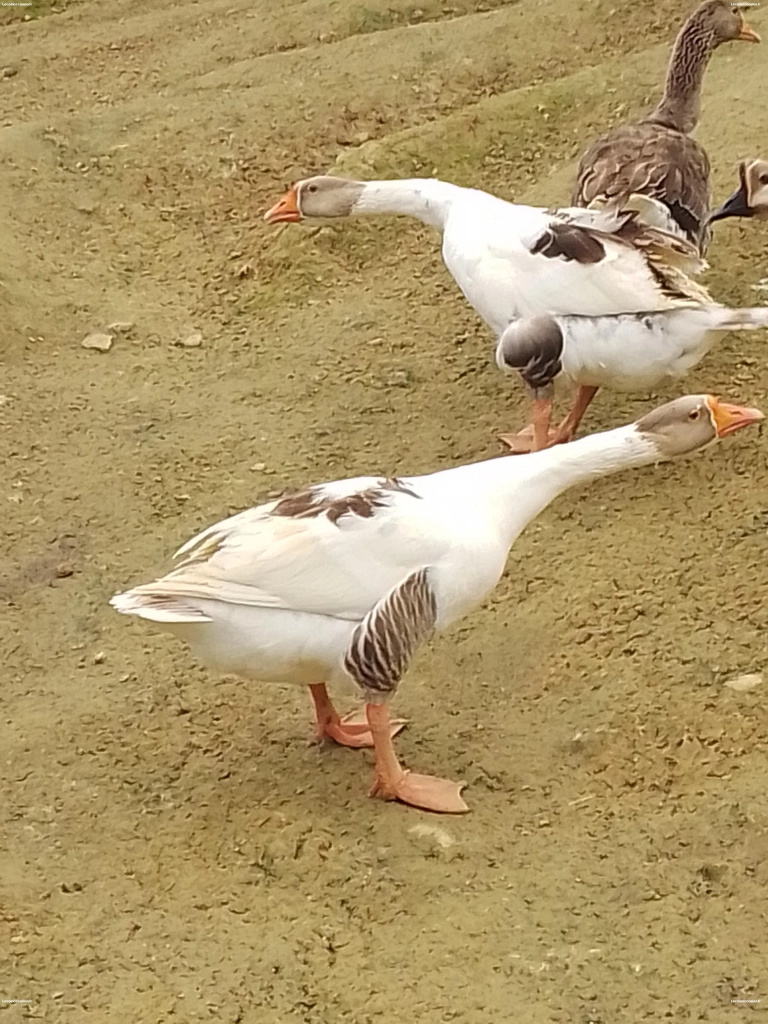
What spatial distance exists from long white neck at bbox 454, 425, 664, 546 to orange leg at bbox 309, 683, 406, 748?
69 cm

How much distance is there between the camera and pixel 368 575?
3357 millimetres

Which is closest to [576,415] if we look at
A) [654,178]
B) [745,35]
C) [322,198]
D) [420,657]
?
[654,178]

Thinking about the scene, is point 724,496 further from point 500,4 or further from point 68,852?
point 500,4

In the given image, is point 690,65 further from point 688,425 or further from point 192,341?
point 688,425

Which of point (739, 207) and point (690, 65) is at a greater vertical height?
point (690, 65)

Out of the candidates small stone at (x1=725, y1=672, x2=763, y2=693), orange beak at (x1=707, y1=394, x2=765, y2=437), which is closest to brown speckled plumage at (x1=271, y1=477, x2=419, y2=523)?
orange beak at (x1=707, y1=394, x2=765, y2=437)

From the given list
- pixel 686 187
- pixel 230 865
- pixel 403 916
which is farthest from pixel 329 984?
pixel 686 187

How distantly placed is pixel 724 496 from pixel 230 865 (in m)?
2.32

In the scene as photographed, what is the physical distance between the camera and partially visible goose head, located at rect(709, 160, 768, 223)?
17.6 ft

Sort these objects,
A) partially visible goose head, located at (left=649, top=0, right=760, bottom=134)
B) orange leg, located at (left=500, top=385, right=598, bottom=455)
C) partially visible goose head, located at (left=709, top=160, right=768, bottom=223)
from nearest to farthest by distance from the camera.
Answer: orange leg, located at (left=500, top=385, right=598, bottom=455)
partially visible goose head, located at (left=709, top=160, right=768, bottom=223)
partially visible goose head, located at (left=649, top=0, right=760, bottom=134)

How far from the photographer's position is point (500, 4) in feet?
31.8

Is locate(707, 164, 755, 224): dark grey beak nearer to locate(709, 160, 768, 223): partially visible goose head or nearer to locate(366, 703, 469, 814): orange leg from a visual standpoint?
locate(709, 160, 768, 223): partially visible goose head

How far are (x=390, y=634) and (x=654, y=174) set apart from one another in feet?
9.10

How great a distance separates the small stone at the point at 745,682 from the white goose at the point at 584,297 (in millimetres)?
1286
